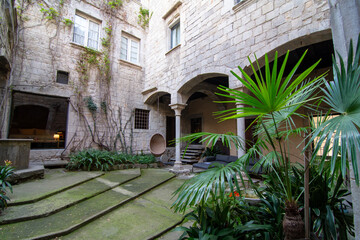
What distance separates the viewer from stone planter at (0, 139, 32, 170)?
3.49 m

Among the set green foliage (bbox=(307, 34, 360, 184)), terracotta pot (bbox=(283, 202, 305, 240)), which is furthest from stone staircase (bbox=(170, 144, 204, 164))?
green foliage (bbox=(307, 34, 360, 184))

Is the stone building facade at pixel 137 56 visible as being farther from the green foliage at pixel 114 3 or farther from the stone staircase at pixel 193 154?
the stone staircase at pixel 193 154

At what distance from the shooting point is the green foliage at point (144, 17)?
7693 millimetres

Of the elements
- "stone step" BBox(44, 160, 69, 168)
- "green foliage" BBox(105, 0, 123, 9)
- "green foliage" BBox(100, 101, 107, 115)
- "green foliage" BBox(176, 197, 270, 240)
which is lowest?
"green foliage" BBox(176, 197, 270, 240)

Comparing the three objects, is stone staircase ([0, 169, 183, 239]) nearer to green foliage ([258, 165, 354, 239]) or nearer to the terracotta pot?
the terracotta pot

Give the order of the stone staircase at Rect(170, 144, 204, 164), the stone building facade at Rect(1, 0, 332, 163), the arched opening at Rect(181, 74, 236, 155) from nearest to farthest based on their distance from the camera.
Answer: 1. the stone building facade at Rect(1, 0, 332, 163)
2. the arched opening at Rect(181, 74, 236, 155)
3. the stone staircase at Rect(170, 144, 204, 164)

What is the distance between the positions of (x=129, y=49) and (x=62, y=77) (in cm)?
294

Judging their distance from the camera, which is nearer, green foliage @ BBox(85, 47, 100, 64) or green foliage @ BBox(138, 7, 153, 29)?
green foliage @ BBox(85, 47, 100, 64)

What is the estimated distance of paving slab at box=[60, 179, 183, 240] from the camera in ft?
6.73

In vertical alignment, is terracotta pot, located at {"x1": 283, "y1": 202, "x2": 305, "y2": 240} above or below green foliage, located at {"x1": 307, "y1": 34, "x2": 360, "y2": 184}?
below

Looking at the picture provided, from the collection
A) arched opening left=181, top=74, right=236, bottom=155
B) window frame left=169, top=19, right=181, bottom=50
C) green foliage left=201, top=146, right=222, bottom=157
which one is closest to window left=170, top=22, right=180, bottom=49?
window frame left=169, top=19, right=181, bottom=50

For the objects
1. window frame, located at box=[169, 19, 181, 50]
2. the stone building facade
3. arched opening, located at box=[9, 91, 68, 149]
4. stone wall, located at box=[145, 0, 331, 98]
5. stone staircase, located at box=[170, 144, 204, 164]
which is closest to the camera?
stone wall, located at box=[145, 0, 331, 98]

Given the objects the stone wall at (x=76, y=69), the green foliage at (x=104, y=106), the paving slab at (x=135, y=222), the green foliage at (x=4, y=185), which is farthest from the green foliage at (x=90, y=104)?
the paving slab at (x=135, y=222)

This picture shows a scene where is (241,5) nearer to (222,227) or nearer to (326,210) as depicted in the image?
(326,210)
